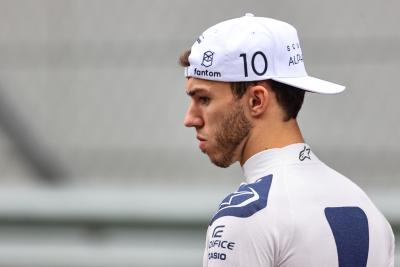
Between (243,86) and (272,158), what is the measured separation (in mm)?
163

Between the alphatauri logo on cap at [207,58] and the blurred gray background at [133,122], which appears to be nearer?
the alphatauri logo on cap at [207,58]

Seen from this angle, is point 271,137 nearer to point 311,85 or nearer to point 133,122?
point 311,85

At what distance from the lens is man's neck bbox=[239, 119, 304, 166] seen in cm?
231

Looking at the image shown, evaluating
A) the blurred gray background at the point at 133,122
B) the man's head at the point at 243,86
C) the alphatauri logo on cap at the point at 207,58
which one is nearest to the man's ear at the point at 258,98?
the man's head at the point at 243,86

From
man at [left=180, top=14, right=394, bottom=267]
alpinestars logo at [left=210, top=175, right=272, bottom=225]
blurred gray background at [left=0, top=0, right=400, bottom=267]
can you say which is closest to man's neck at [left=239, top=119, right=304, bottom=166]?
man at [left=180, top=14, right=394, bottom=267]

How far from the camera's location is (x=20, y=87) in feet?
18.0

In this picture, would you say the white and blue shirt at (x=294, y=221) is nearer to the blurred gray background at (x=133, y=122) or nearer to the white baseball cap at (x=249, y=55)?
the white baseball cap at (x=249, y=55)

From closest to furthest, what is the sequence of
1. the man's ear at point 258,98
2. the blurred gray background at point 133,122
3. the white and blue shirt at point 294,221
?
the white and blue shirt at point 294,221 → the man's ear at point 258,98 → the blurred gray background at point 133,122

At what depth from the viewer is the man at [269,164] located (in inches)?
85.0

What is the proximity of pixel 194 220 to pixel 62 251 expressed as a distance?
2.21 feet

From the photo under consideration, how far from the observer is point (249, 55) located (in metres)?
2.32

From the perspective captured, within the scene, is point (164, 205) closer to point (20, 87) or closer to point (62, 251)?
point (62, 251)

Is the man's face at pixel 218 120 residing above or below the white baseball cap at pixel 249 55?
below

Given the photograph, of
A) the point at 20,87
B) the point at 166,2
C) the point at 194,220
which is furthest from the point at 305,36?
the point at 20,87
